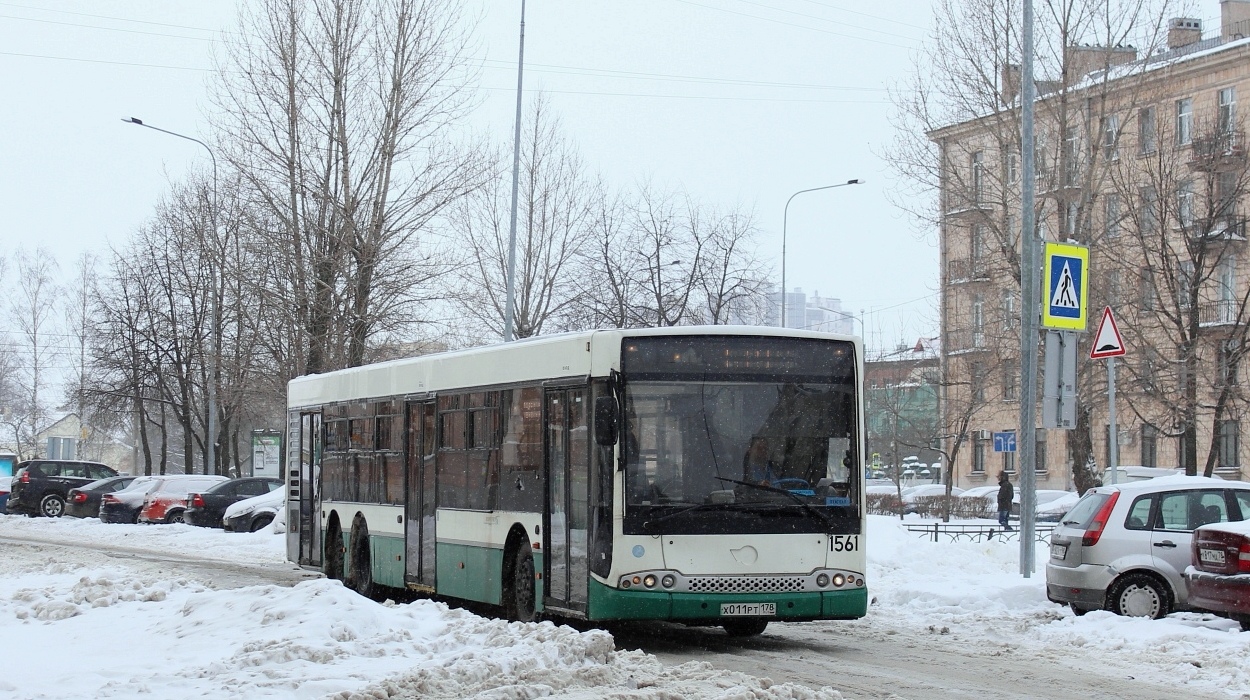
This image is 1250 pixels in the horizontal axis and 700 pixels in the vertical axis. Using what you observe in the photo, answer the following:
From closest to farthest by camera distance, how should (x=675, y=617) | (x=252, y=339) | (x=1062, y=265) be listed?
(x=675, y=617), (x=1062, y=265), (x=252, y=339)

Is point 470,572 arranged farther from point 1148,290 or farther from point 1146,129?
point 1148,290

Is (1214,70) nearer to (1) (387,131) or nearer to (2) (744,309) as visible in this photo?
(2) (744,309)

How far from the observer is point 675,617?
12039 mm

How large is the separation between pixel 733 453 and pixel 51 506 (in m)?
37.9

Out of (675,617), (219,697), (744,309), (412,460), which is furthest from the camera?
Result: (744,309)

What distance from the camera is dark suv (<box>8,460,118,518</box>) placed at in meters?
45.0

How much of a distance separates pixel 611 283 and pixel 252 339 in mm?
10780

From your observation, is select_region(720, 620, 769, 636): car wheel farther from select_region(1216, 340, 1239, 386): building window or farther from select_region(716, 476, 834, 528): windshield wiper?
select_region(1216, 340, 1239, 386): building window

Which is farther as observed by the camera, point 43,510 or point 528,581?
point 43,510

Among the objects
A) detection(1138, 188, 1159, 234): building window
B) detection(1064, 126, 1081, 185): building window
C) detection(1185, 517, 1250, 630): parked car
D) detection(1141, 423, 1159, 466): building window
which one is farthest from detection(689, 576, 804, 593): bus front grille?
detection(1141, 423, 1159, 466): building window

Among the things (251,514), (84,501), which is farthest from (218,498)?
(84,501)

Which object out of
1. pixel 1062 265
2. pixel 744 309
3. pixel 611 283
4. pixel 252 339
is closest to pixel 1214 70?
pixel 744 309

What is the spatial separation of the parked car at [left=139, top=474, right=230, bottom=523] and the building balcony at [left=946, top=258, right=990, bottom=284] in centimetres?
2021

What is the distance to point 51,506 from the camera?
45094mm
